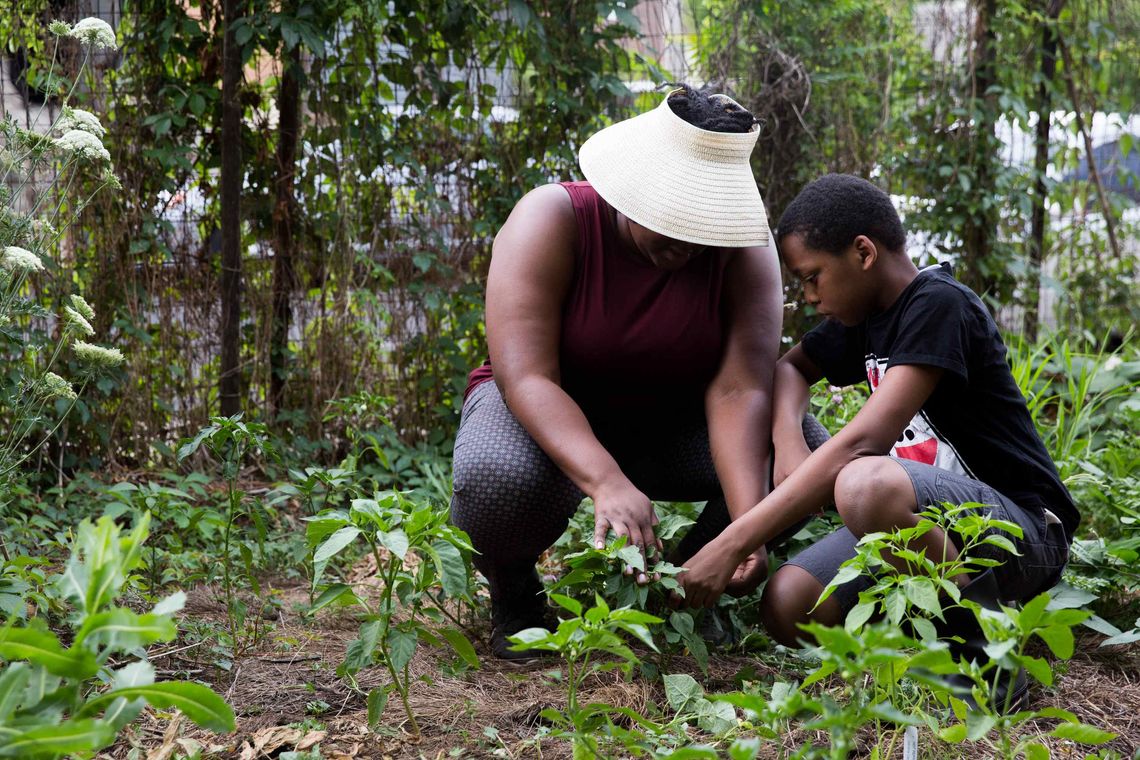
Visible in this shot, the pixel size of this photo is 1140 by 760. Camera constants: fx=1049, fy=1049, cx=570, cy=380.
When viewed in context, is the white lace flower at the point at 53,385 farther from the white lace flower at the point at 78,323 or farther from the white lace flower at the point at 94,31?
the white lace flower at the point at 94,31

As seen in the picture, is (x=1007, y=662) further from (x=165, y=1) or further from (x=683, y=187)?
(x=165, y=1)

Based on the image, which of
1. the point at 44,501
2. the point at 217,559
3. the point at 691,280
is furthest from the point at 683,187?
the point at 44,501

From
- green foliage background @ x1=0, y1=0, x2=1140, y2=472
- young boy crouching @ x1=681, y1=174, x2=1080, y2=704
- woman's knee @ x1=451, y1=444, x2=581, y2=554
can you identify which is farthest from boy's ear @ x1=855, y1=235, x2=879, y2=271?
green foliage background @ x1=0, y1=0, x2=1140, y2=472

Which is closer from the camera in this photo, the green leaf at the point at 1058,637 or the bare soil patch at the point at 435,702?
the green leaf at the point at 1058,637

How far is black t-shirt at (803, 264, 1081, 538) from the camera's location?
6.80 ft

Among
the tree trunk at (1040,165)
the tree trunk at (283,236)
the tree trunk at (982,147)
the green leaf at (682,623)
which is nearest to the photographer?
the green leaf at (682,623)

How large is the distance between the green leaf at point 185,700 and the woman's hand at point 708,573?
1054 millimetres

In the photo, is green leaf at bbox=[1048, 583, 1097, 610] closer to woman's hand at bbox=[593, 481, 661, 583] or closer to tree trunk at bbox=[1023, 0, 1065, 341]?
woman's hand at bbox=[593, 481, 661, 583]

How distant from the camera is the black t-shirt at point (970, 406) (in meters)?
2.07

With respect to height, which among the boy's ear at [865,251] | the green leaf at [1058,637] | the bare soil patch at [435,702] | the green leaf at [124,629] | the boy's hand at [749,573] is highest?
the boy's ear at [865,251]

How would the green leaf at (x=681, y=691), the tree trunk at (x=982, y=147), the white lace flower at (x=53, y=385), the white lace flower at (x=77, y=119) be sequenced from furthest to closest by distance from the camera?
1. the tree trunk at (x=982, y=147)
2. the white lace flower at (x=77, y=119)
3. the white lace flower at (x=53, y=385)
4. the green leaf at (x=681, y=691)

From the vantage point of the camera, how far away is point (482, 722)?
1.93m

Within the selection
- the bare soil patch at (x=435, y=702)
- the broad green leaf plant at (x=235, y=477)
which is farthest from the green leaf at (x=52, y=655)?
→ the broad green leaf plant at (x=235, y=477)

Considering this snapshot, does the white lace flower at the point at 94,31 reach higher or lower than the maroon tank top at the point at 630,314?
higher
